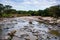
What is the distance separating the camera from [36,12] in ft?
247

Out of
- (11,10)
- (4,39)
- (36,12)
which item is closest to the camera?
(4,39)

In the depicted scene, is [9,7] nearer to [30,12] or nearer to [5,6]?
[5,6]

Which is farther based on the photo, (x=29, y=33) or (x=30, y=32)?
(x=30, y=32)

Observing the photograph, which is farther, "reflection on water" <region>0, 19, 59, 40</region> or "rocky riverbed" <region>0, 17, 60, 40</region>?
"reflection on water" <region>0, 19, 59, 40</region>

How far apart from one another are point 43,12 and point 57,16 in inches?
514

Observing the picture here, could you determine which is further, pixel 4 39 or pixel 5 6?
pixel 5 6

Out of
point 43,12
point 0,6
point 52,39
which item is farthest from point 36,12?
point 52,39

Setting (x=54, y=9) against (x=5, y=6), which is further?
(x=5, y=6)

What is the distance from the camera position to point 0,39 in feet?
50.6

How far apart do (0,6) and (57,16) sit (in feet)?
103

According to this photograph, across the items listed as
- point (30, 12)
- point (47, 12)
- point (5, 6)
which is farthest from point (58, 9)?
point (5, 6)

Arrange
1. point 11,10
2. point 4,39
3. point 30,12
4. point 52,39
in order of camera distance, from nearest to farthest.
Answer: point 4,39 < point 52,39 < point 30,12 < point 11,10

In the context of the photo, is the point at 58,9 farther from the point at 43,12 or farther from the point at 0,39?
the point at 0,39

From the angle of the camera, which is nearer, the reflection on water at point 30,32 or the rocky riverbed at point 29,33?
the rocky riverbed at point 29,33
